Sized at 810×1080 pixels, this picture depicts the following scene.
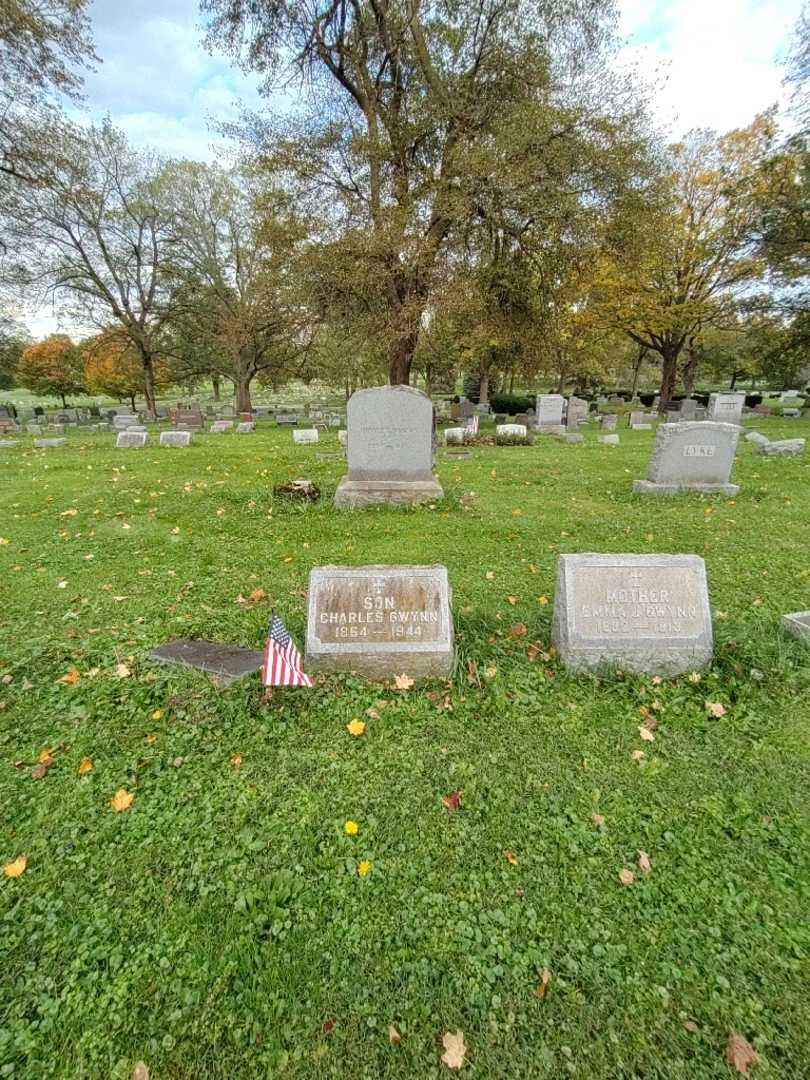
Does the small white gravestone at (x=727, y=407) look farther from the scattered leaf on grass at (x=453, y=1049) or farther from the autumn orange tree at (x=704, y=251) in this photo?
the scattered leaf on grass at (x=453, y=1049)

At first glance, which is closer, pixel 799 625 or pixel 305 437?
pixel 799 625

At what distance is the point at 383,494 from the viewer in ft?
25.8

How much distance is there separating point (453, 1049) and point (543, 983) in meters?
0.38

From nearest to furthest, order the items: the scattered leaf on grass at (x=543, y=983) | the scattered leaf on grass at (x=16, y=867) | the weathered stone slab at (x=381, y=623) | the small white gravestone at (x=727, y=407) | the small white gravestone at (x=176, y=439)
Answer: the scattered leaf on grass at (x=543, y=983) < the scattered leaf on grass at (x=16, y=867) < the weathered stone slab at (x=381, y=623) < the small white gravestone at (x=176, y=439) < the small white gravestone at (x=727, y=407)

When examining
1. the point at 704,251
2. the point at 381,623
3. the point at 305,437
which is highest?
the point at 704,251

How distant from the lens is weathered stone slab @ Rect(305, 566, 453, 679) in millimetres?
3361

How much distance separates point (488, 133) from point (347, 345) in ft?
23.2

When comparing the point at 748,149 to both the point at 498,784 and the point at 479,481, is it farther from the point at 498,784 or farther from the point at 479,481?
the point at 498,784

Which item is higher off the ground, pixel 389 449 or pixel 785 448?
pixel 389 449

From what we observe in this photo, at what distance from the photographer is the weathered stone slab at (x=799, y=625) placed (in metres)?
3.62

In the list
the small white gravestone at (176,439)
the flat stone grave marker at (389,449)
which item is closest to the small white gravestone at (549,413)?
the flat stone grave marker at (389,449)

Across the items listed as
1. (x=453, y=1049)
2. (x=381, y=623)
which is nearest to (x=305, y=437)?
(x=381, y=623)

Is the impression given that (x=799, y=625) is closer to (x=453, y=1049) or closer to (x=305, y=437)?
(x=453, y=1049)

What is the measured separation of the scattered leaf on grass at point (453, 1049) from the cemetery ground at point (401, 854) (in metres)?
0.02
